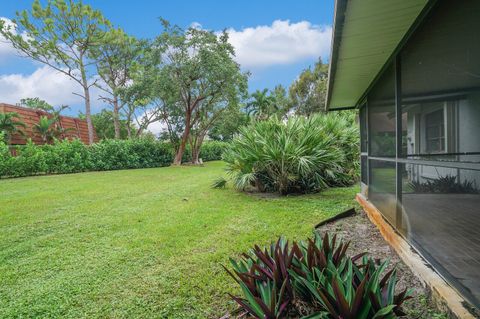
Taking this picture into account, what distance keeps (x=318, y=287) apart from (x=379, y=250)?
178cm

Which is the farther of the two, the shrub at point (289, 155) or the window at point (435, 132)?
the shrub at point (289, 155)

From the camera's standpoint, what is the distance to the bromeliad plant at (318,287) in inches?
61.4

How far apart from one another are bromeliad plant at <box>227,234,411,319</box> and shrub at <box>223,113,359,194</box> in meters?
4.04

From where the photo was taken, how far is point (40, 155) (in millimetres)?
12734

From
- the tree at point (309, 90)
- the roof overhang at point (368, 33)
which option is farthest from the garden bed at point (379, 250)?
the tree at point (309, 90)

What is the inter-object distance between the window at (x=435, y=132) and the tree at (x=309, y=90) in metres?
23.5

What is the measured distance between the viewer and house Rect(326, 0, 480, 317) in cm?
173

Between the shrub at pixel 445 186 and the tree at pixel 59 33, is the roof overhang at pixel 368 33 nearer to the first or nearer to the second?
the shrub at pixel 445 186

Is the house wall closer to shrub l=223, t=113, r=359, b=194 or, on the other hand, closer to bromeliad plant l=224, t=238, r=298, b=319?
bromeliad plant l=224, t=238, r=298, b=319

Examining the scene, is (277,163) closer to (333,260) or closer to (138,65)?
(333,260)

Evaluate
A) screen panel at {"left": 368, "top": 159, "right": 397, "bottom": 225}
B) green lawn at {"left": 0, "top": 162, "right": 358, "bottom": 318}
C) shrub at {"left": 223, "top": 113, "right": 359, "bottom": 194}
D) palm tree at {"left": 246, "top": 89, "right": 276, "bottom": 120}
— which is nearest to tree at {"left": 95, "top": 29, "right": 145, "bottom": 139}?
palm tree at {"left": 246, "top": 89, "right": 276, "bottom": 120}

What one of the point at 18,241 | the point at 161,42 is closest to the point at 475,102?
the point at 18,241

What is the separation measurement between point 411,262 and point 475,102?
4.62ft

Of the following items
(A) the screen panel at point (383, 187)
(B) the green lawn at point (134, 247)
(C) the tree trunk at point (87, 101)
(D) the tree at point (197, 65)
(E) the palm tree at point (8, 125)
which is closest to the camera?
(B) the green lawn at point (134, 247)
